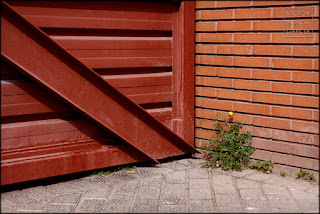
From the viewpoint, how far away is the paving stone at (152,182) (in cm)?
471

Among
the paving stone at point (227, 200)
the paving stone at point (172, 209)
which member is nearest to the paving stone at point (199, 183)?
the paving stone at point (227, 200)

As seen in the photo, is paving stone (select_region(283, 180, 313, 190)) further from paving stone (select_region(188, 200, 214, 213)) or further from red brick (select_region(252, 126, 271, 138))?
paving stone (select_region(188, 200, 214, 213))

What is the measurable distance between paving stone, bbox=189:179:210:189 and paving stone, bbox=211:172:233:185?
0.27ft

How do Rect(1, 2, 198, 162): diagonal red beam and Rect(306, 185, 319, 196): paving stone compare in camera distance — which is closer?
Rect(1, 2, 198, 162): diagonal red beam

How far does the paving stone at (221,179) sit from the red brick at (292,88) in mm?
1056

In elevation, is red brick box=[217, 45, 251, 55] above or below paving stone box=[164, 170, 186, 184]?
above

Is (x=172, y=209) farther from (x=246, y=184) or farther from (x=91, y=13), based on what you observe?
(x=91, y=13)

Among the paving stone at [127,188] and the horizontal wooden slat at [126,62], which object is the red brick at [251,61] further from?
the paving stone at [127,188]

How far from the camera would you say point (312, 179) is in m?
4.79

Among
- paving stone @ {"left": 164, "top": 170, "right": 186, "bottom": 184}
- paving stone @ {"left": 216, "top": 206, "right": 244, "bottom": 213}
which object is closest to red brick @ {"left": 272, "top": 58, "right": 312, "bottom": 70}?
paving stone @ {"left": 164, "top": 170, "right": 186, "bottom": 184}

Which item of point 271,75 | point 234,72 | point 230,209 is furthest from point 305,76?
point 230,209

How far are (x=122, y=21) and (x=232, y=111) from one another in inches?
63.2

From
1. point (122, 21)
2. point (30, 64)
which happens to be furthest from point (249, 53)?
point (30, 64)

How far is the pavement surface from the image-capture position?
4117 mm
